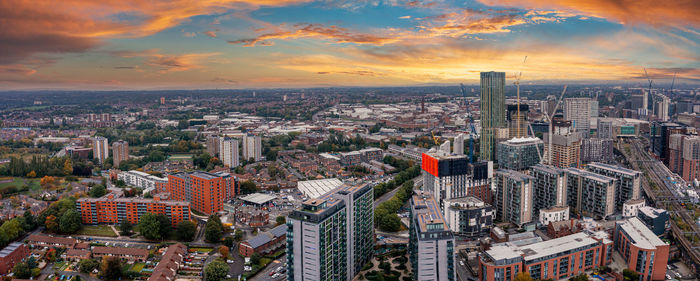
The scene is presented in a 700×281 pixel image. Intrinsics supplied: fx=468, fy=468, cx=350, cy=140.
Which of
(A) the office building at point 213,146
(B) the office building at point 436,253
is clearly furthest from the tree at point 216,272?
(A) the office building at point 213,146

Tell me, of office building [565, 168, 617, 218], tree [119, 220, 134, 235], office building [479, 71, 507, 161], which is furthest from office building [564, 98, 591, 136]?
tree [119, 220, 134, 235]

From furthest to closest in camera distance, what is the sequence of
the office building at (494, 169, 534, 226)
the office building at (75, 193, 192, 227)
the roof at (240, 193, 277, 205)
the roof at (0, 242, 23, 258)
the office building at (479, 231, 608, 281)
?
the roof at (240, 193, 277, 205), the office building at (75, 193, 192, 227), the office building at (494, 169, 534, 226), the roof at (0, 242, 23, 258), the office building at (479, 231, 608, 281)

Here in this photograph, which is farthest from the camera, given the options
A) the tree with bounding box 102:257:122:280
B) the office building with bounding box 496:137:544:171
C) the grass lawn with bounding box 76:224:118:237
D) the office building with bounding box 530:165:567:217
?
the office building with bounding box 496:137:544:171

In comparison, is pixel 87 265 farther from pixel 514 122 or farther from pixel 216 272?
pixel 514 122

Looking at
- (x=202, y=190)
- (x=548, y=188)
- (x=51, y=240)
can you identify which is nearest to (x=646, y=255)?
(x=548, y=188)

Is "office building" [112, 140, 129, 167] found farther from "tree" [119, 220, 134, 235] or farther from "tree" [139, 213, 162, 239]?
"tree" [139, 213, 162, 239]

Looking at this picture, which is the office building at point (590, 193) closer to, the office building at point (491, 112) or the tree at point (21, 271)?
the office building at point (491, 112)

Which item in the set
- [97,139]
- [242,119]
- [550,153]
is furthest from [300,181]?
[242,119]

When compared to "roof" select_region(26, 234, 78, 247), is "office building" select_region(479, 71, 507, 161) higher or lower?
higher
